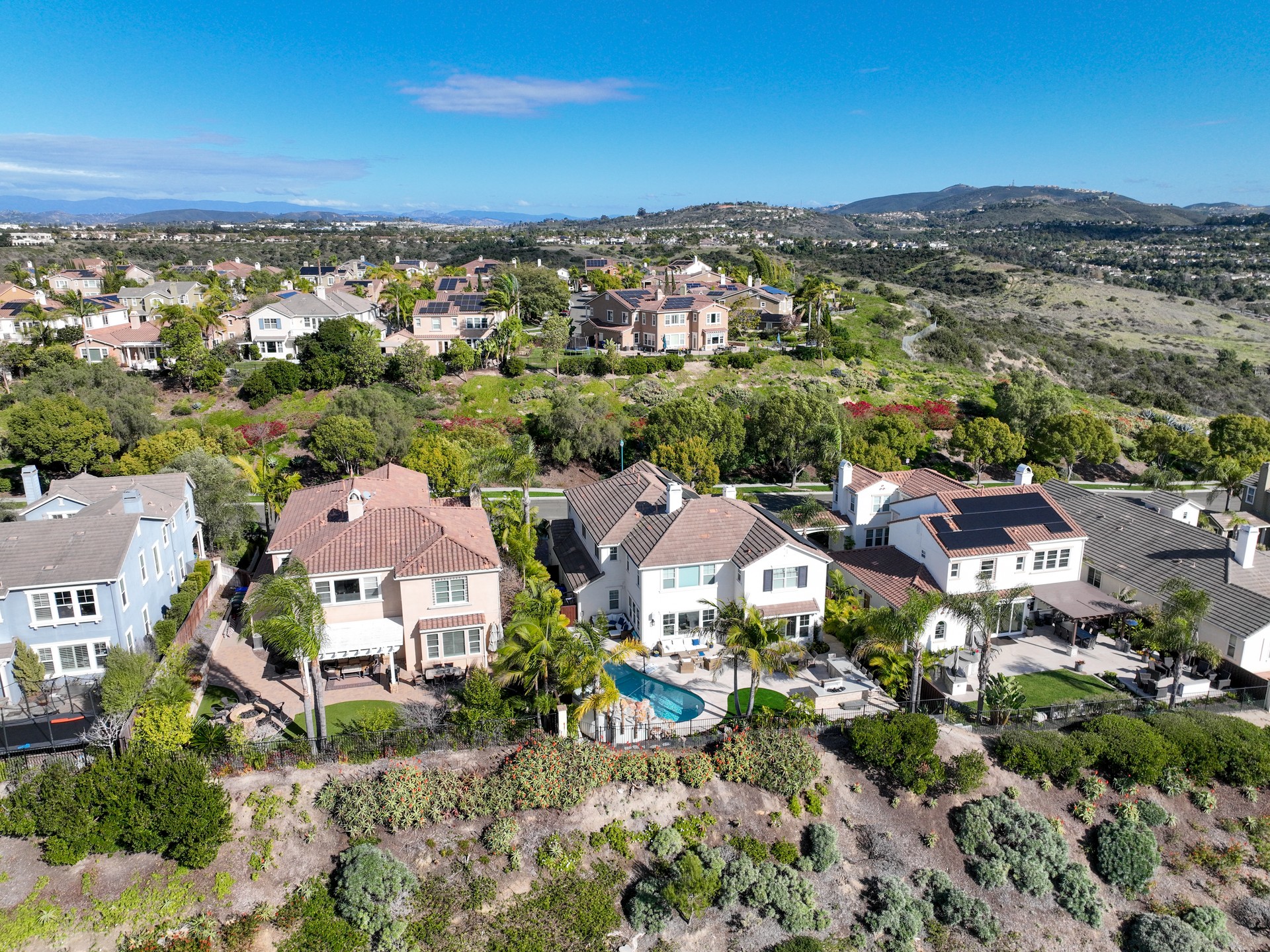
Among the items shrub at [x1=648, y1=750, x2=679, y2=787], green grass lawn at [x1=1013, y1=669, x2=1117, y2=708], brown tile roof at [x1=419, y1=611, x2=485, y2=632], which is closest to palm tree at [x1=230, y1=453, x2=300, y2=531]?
brown tile roof at [x1=419, y1=611, x2=485, y2=632]

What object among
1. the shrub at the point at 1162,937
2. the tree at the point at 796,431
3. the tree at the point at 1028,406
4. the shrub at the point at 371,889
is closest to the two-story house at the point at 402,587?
the shrub at the point at 371,889

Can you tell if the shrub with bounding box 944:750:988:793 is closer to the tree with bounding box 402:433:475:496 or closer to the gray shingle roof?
the gray shingle roof

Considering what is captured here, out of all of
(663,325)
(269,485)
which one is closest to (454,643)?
(269,485)

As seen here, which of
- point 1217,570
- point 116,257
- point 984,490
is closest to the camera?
point 1217,570

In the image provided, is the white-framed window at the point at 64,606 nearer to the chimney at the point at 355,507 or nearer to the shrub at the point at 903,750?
the chimney at the point at 355,507

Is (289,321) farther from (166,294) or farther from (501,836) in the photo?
(501,836)

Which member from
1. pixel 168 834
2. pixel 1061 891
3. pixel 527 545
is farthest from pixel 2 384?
pixel 1061 891

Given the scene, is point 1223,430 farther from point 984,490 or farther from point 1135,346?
point 1135,346
